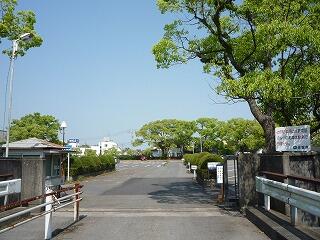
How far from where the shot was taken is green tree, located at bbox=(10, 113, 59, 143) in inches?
2800

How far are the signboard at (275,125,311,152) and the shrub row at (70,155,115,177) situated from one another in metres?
23.3

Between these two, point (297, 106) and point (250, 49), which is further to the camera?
point (297, 106)

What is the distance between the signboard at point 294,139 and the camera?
10.6 m

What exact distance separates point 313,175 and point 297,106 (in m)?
Result: 6.83

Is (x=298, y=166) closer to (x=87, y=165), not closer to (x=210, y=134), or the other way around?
(x=87, y=165)

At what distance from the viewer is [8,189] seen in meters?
10.2

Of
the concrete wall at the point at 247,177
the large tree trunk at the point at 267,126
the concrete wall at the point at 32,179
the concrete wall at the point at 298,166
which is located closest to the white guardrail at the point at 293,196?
the concrete wall at the point at 298,166

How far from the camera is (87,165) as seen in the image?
3578 centimetres

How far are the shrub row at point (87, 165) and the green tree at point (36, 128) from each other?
94.5 feet

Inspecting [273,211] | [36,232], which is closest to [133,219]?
[36,232]

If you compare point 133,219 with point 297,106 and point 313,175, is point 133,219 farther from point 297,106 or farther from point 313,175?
point 297,106

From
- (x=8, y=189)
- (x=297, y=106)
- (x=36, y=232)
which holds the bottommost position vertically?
(x=36, y=232)

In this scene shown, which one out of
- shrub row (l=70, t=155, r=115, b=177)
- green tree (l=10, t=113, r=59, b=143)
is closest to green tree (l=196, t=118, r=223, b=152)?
green tree (l=10, t=113, r=59, b=143)

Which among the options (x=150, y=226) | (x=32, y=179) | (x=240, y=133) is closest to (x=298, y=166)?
(x=150, y=226)
